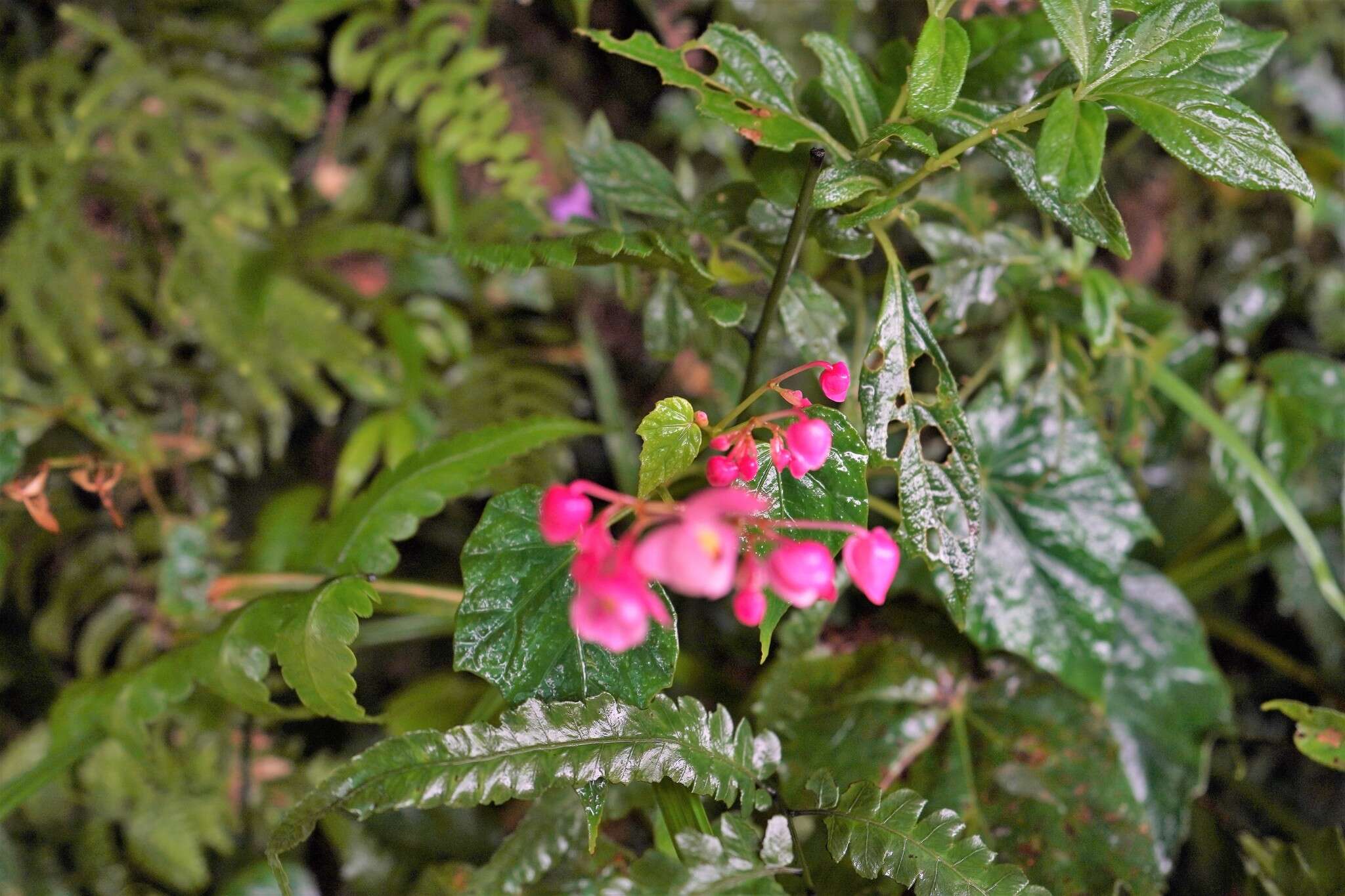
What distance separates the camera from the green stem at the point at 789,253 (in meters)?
0.56

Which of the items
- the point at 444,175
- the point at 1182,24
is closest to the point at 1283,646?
the point at 1182,24

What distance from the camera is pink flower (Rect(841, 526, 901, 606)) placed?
422 mm

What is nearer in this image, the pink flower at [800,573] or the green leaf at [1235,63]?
the pink flower at [800,573]

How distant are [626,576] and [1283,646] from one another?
1.31m

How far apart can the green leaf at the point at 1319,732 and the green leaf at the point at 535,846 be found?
22.8 inches

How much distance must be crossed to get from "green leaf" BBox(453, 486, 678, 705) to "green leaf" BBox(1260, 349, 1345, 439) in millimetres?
868

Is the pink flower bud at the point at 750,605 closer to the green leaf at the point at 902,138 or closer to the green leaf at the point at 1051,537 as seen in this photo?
the green leaf at the point at 902,138

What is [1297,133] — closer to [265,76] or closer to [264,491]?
[265,76]

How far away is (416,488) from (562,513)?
362mm

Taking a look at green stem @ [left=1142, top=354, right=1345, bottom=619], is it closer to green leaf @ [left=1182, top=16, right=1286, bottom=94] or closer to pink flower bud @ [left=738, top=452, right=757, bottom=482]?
green leaf @ [left=1182, top=16, right=1286, bottom=94]

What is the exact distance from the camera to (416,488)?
0.73m

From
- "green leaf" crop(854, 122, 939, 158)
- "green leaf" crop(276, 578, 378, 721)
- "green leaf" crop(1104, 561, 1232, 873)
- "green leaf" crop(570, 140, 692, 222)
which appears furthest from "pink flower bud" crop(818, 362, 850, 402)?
"green leaf" crop(1104, 561, 1232, 873)

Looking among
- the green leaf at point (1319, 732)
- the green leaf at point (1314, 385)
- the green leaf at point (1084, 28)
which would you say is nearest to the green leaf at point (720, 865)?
the green leaf at point (1319, 732)

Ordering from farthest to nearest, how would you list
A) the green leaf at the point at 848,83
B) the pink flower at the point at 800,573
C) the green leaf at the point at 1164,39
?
Result: the green leaf at the point at 848,83
the green leaf at the point at 1164,39
the pink flower at the point at 800,573
